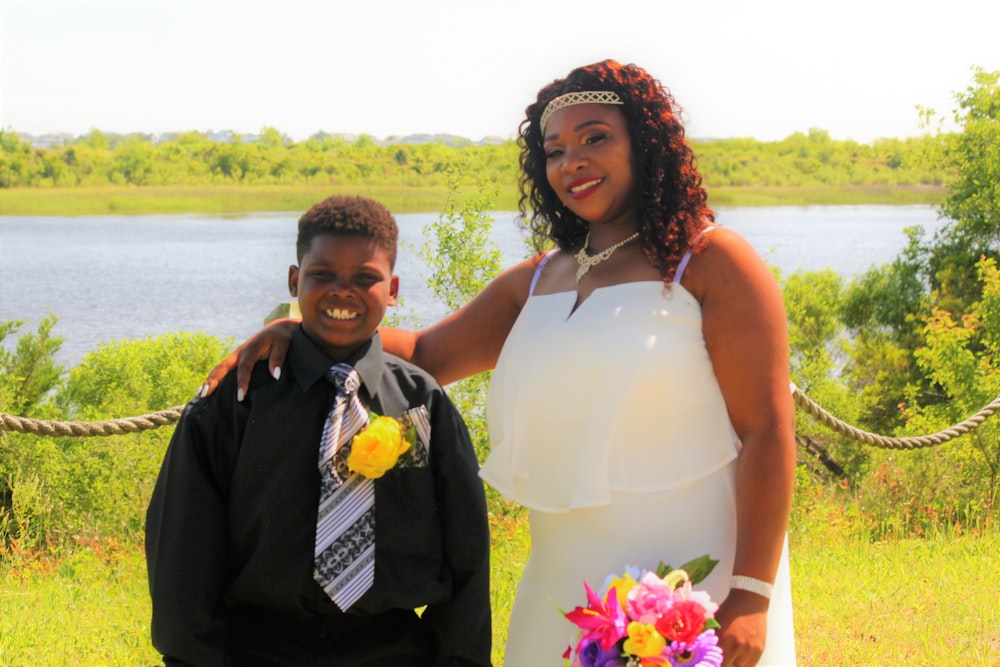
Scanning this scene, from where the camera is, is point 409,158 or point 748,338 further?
Answer: point 409,158

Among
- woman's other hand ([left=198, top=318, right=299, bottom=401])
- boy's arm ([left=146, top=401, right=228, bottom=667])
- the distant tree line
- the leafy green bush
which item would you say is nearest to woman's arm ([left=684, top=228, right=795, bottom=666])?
woman's other hand ([left=198, top=318, right=299, bottom=401])

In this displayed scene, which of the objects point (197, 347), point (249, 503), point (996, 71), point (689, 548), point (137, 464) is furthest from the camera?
point (996, 71)

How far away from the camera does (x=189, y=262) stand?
33.8 meters

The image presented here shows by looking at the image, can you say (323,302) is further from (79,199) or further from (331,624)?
(79,199)

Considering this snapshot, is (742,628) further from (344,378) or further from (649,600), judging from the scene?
(344,378)

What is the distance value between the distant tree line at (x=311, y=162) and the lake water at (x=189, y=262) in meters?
2.10

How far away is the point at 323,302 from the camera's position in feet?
7.18

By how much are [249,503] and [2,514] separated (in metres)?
7.19

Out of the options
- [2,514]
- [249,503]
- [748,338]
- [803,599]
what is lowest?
[2,514]

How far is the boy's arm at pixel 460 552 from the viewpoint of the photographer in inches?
86.4

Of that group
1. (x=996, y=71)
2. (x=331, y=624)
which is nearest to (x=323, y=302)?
(x=331, y=624)

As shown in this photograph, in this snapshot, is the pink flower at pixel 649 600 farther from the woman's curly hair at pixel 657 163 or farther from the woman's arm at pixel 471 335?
the woman's arm at pixel 471 335

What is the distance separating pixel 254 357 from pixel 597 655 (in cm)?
92

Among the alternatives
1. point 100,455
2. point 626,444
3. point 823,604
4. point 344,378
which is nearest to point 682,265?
point 626,444
